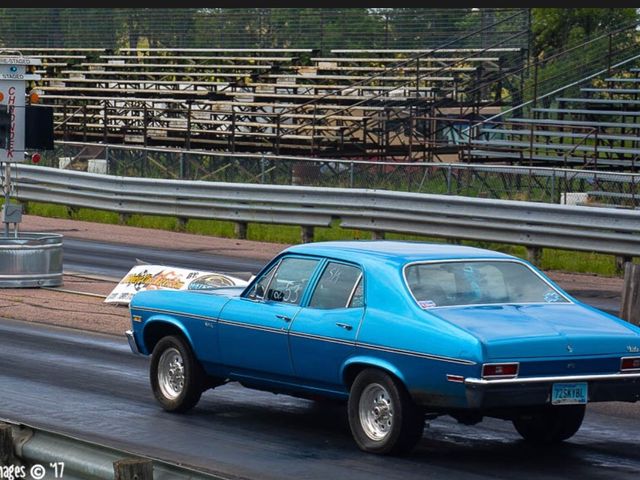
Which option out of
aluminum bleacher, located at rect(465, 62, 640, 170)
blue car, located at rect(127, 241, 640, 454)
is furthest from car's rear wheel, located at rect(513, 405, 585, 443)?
aluminum bleacher, located at rect(465, 62, 640, 170)

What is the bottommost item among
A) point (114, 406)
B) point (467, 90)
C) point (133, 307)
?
point (114, 406)

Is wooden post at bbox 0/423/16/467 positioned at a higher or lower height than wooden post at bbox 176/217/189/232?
lower

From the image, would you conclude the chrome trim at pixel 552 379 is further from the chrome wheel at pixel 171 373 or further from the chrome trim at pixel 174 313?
the chrome wheel at pixel 171 373

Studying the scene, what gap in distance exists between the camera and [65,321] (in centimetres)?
1570

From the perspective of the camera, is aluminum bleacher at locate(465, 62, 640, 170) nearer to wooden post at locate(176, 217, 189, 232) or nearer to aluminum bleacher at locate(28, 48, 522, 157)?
aluminum bleacher at locate(28, 48, 522, 157)

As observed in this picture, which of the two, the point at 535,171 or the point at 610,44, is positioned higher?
the point at 610,44

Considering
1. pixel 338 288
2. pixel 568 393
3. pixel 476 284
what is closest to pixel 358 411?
pixel 338 288

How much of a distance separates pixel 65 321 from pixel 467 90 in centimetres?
2341

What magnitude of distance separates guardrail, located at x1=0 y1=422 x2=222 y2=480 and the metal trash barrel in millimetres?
11384

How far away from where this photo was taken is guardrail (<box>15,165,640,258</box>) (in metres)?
20.3

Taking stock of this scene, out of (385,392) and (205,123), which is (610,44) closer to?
(205,123)

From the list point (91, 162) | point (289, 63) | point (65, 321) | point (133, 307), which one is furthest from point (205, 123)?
point (133, 307)

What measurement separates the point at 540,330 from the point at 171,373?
3265mm

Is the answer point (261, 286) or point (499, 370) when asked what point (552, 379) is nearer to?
point (499, 370)
